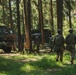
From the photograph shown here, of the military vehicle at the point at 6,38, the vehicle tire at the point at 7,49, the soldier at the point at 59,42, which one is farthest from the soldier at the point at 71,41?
the vehicle tire at the point at 7,49

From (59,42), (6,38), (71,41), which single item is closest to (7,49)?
(6,38)

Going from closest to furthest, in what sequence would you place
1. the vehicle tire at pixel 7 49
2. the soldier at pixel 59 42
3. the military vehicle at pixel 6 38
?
1. the soldier at pixel 59 42
2. the military vehicle at pixel 6 38
3. the vehicle tire at pixel 7 49

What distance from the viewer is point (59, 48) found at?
18.1 metres

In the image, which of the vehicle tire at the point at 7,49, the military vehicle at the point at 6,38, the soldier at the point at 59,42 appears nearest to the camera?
the soldier at the point at 59,42

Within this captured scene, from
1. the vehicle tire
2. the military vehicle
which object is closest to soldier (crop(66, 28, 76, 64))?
the military vehicle

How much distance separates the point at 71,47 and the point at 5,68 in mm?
3822

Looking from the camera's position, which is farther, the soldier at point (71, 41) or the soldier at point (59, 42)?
the soldier at point (59, 42)

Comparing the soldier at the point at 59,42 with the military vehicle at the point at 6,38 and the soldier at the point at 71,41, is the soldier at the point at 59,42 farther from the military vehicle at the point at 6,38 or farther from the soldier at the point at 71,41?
the military vehicle at the point at 6,38

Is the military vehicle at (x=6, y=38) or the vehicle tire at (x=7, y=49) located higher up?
the military vehicle at (x=6, y=38)

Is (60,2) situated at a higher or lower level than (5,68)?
higher

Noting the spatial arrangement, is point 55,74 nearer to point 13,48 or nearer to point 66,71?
point 66,71

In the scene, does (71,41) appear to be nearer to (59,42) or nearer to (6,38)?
(59,42)

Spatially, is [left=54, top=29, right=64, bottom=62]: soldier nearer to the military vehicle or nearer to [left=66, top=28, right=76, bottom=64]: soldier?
[left=66, top=28, right=76, bottom=64]: soldier

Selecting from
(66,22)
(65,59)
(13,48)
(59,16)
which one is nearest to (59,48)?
(65,59)
